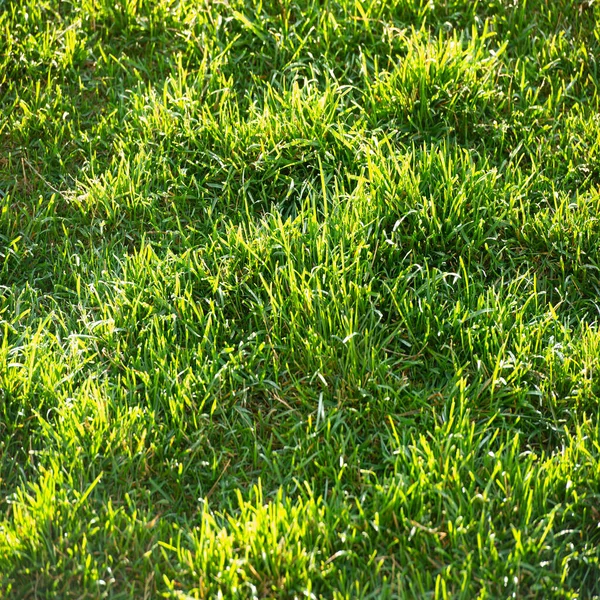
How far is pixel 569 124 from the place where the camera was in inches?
140

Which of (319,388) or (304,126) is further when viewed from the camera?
(304,126)

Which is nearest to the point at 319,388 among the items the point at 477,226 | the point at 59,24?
the point at 477,226

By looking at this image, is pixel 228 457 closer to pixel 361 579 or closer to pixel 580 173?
pixel 361 579

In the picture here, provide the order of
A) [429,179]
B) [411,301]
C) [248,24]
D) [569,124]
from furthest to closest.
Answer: [248,24] < [569,124] < [429,179] < [411,301]

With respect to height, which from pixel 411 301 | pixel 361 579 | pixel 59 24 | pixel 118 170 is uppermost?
pixel 59 24

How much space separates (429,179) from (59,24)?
6.34 ft

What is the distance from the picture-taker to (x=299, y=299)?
2.96 m

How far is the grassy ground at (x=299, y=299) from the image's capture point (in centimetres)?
246

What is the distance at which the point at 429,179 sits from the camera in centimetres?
328

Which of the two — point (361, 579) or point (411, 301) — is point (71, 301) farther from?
point (361, 579)

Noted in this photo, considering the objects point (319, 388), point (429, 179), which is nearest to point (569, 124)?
point (429, 179)

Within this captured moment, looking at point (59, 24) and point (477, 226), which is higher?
point (59, 24)

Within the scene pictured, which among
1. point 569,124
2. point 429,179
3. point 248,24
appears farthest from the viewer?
point 248,24

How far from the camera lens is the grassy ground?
2.46 m
